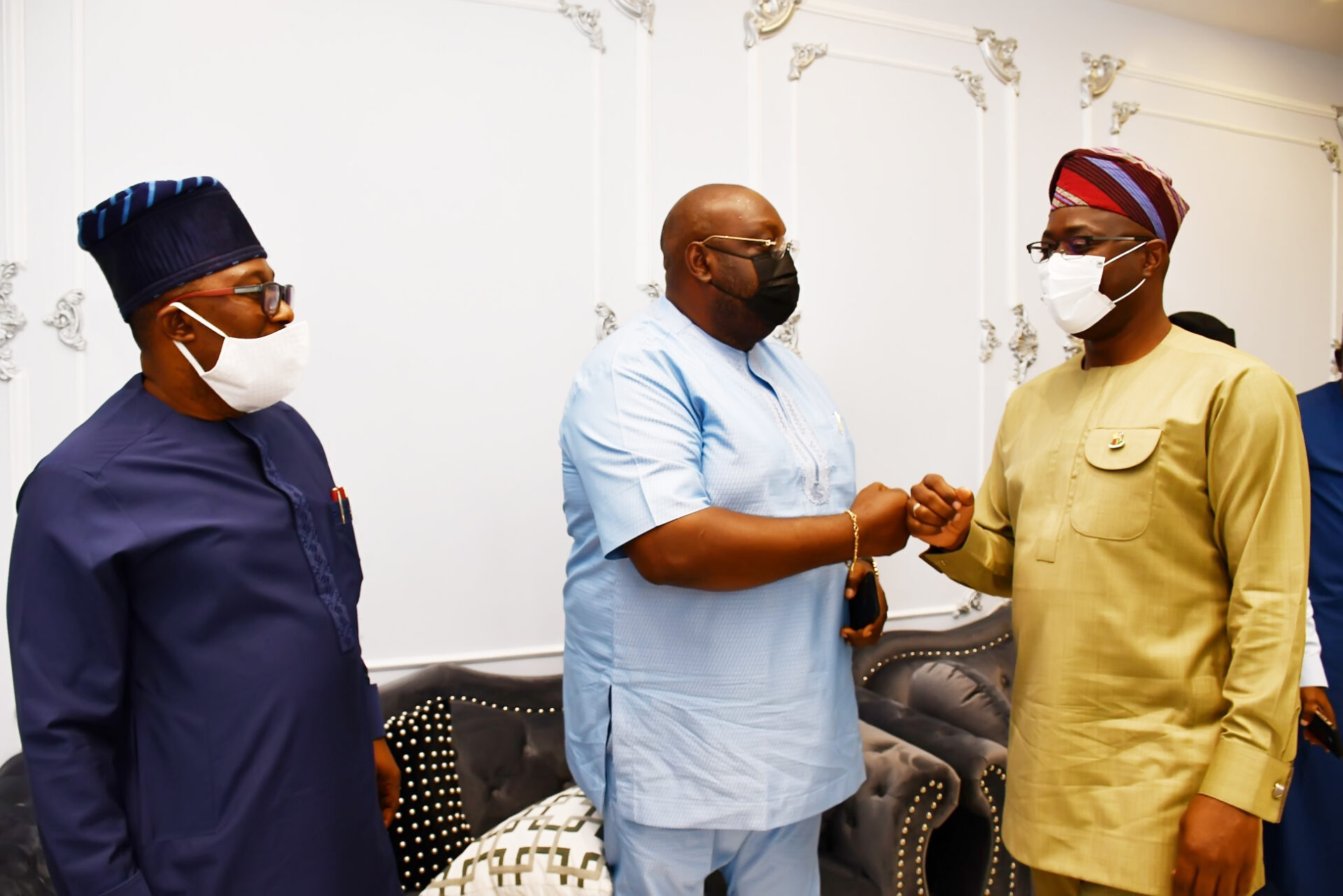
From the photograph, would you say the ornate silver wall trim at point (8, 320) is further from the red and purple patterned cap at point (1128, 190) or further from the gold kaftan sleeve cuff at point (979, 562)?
the red and purple patterned cap at point (1128, 190)

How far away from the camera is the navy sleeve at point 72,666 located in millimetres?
1167

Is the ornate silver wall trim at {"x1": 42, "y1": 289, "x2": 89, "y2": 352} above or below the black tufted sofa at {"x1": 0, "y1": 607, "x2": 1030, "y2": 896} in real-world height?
above

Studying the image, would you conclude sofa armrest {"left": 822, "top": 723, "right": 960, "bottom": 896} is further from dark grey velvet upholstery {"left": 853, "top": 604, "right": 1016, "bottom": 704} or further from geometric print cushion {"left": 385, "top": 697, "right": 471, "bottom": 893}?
geometric print cushion {"left": 385, "top": 697, "right": 471, "bottom": 893}

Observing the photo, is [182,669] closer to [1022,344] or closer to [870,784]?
[870,784]

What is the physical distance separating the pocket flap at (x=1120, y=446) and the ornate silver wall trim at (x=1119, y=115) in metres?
2.74

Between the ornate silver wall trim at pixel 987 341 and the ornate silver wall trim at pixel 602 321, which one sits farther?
the ornate silver wall trim at pixel 987 341

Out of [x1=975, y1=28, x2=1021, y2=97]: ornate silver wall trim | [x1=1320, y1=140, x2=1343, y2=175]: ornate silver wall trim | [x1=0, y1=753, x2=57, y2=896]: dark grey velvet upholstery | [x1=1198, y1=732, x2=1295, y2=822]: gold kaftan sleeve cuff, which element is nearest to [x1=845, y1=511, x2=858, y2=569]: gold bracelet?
[x1=1198, y1=732, x2=1295, y2=822]: gold kaftan sleeve cuff

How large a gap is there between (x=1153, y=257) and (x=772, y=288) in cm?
64

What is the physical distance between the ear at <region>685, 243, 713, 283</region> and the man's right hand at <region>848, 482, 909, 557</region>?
0.49 m

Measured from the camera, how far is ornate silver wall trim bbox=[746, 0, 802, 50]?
304cm

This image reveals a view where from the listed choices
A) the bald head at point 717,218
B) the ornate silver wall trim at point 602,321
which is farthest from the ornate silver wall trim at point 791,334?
the bald head at point 717,218

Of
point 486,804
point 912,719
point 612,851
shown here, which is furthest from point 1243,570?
point 486,804

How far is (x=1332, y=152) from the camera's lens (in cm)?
438

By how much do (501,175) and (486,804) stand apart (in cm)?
171
